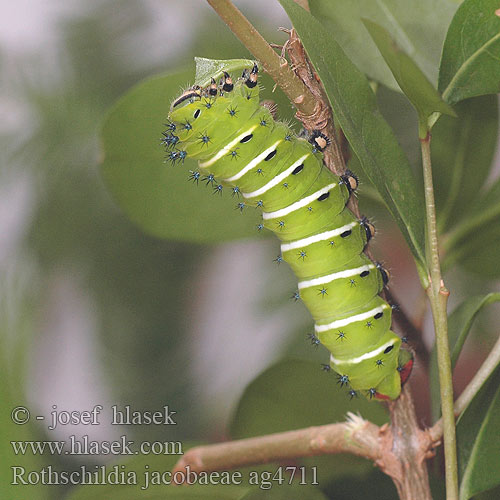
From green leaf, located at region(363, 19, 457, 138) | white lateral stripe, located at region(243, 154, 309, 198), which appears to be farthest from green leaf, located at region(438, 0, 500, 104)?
white lateral stripe, located at region(243, 154, 309, 198)

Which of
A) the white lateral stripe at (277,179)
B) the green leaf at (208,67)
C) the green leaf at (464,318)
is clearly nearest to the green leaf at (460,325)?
the green leaf at (464,318)

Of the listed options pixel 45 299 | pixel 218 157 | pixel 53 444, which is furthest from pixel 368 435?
pixel 45 299

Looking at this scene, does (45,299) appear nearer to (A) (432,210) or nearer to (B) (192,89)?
(B) (192,89)

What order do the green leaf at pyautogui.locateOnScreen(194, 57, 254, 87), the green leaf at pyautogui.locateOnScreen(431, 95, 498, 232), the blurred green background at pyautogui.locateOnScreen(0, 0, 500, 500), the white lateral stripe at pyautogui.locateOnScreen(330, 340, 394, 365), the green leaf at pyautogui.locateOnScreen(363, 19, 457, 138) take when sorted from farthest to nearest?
the blurred green background at pyautogui.locateOnScreen(0, 0, 500, 500) < the green leaf at pyautogui.locateOnScreen(431, 95, 498, 232) < the white lateral stripe at pyautogui.locateOnScreen(330, 340, 394, 365) < the green leaf at pyautogui.locateOnScreen(194, 57, 254, 87) < the green leaf at pyautogui.locateOnScreen(363, 19, 457, 138)

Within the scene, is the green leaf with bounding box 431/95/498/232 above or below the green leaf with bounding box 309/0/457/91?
below

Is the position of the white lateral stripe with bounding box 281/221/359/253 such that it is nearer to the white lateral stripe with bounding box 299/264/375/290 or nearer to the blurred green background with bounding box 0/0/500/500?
the white lateral stripe with bounding box 299/264/375/290
